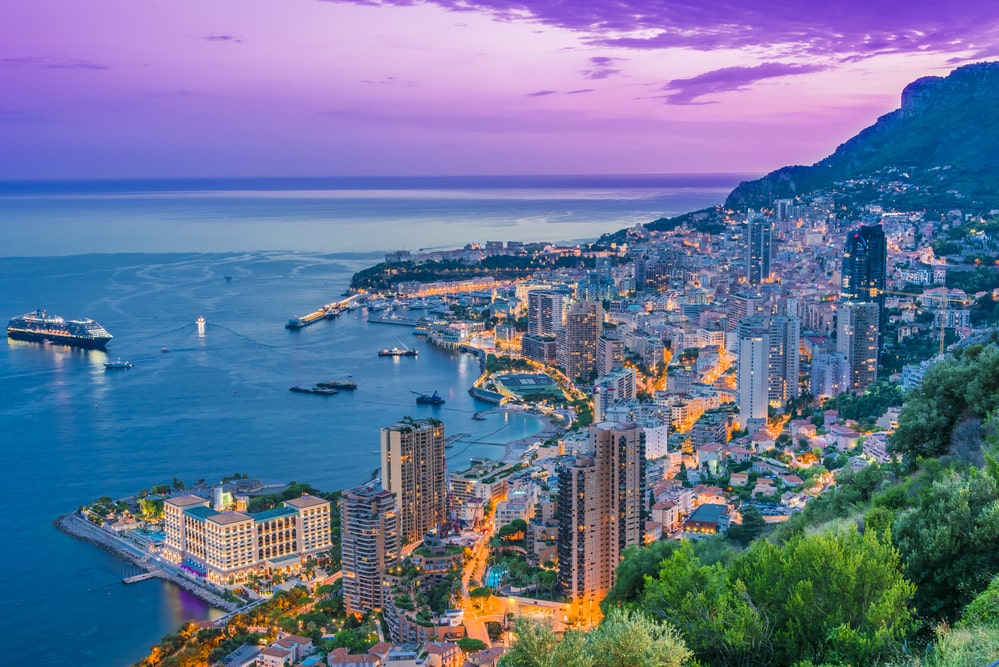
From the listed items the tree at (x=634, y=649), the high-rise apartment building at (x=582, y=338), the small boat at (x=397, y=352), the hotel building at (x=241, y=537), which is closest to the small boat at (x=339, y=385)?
the small boat at (x=397, y=352)

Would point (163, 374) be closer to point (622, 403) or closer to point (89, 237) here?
point (622, 403)

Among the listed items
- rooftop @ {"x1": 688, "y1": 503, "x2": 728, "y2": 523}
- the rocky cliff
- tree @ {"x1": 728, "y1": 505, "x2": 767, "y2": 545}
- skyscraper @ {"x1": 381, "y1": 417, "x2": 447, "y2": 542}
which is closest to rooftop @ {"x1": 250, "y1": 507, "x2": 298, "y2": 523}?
skyscraper @ {"x1": 381, "y1": 417, "x2": 447, "y2": 542}

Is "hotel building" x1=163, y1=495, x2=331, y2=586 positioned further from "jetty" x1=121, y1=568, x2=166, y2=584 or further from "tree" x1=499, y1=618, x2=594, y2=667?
"tree" x1=499, y1=618, x2=594, y2=667

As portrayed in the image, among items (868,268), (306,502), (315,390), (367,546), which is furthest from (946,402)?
(868,268)

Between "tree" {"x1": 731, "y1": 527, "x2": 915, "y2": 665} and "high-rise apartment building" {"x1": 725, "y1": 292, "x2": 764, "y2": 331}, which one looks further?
"high-rise apartment building" {"x1": 725, "y1": 292, "x2": 764, "y2": 331}

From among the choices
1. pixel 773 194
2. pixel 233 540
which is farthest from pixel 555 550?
pixel 773 194

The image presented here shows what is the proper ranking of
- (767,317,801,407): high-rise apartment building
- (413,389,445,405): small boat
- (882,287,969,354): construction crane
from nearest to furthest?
1. (767,317,801,407): high-rise apartment building
2. (882,287,969,354): construction crane
3. (413,389,445,405): small boat
